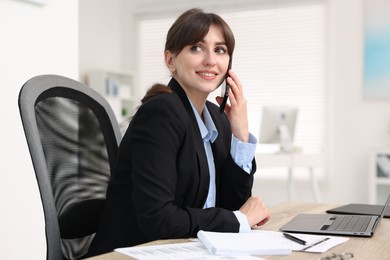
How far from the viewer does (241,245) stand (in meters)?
1.05

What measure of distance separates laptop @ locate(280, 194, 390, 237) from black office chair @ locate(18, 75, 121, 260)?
547 mm

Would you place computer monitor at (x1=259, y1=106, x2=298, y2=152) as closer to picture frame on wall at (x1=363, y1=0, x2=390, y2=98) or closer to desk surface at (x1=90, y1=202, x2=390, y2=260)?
picture frame on wall at (x1=363, y1=0, x2=390, y2=98)

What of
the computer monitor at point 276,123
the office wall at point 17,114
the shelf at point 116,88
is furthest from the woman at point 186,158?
the shelf at point 116,88

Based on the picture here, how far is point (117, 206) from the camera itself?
4.57ft

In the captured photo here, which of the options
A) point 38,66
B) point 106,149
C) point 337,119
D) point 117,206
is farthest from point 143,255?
point 337,119

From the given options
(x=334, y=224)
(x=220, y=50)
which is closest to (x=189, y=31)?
(x=220, y=50)

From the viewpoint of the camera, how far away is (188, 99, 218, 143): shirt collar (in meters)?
1.53

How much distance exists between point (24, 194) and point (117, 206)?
894 millimetres

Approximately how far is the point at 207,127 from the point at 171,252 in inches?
25.6

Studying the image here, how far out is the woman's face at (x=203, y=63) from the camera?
4.92 feet

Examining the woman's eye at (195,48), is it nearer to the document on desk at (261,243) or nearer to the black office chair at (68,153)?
the black office chair at (68,153)

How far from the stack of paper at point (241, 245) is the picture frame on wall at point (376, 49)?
15.9ft

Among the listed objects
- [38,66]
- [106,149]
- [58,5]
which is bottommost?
[106,149]

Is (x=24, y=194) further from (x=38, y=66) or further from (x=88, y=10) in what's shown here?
(x=88, y=10)
